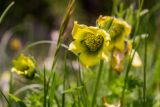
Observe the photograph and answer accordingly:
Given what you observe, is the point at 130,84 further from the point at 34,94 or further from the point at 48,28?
the point at 48,28

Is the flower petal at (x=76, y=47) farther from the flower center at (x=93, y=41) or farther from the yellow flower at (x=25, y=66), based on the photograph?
the yellow flower at (x=25, y=66)

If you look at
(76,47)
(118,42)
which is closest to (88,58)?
(76,47)

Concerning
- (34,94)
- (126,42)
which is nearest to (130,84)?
(126,42)

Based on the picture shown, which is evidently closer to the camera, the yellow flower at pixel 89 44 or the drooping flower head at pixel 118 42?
the yellow flower at pixel 89 44

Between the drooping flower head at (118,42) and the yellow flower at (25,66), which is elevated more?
the drooping flower head at (118,42)

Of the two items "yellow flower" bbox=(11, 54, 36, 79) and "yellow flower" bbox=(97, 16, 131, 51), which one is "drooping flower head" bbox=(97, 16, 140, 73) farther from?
"yellow flower" bbox=(11, 54, 36, 79)

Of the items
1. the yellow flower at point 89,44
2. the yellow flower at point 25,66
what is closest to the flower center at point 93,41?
the yellow flower at point 89,44

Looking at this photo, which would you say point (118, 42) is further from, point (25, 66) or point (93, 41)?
point (25, 66)
